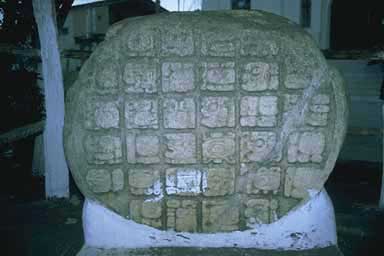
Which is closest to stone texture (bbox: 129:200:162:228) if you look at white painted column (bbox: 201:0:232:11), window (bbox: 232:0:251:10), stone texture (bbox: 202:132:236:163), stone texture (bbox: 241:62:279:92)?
stone texture (bbox: 202:132:236:163)

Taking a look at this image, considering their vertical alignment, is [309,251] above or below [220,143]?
below

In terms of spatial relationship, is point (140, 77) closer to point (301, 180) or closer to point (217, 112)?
point (217, 112)

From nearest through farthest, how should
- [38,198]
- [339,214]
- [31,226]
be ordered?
1. [31,226]
2. [339,214]
3. [38,198]

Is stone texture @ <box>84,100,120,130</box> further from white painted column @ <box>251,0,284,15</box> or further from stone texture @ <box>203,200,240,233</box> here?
white painted column @ <box>251,0,284,15</box>

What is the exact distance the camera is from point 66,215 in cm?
331

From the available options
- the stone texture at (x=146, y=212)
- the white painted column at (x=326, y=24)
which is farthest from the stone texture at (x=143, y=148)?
the white painted column at (x=326, y=24)

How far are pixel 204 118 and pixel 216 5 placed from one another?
29.1 ft

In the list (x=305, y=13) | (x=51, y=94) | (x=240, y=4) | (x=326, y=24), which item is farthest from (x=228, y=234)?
(x=240, y=4)

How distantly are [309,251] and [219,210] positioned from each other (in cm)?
45

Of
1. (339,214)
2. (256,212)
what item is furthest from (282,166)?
(339,214)

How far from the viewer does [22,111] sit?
385cm

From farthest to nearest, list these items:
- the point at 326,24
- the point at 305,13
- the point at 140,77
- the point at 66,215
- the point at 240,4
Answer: the point at 240,4
the point at 305,13
the point at 326,24
the point at 66,215
the point at 140,77

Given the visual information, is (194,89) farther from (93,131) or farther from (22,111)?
(22,111)

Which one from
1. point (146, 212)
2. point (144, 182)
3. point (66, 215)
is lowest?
point (66, 215)
